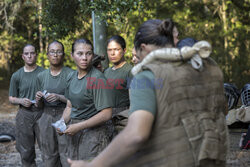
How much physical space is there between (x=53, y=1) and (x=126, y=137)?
5495 mm

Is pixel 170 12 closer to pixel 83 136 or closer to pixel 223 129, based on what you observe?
pixel 83 136

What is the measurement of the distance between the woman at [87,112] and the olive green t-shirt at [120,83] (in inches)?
33.5

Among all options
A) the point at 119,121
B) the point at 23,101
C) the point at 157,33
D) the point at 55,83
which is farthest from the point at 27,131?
the point at 157,33

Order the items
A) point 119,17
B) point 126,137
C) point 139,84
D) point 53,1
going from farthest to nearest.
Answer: point 53,1
point 119,17
point 139,84
point 126,137

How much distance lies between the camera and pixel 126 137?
202 cm

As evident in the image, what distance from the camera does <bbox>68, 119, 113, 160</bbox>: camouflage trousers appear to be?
390 centimetres

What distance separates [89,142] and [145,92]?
1923 mm

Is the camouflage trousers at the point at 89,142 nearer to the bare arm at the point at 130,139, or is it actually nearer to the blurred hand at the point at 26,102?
the bare arm at the point at 130,139

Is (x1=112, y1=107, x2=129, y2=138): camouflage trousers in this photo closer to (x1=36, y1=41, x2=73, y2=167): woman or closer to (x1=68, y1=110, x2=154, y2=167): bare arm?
(x1=36, y1=41, x2=73, y2=167): woman

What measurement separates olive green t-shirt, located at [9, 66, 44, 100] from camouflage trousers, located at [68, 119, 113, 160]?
2401 millimetres

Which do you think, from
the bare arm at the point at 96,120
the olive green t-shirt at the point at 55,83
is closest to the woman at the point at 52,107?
the olive green t-shirt at the point at 55,83

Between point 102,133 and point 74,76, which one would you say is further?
point 74,76

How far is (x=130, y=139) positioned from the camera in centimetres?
201

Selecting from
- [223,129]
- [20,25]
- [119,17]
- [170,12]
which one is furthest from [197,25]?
[223,129]
